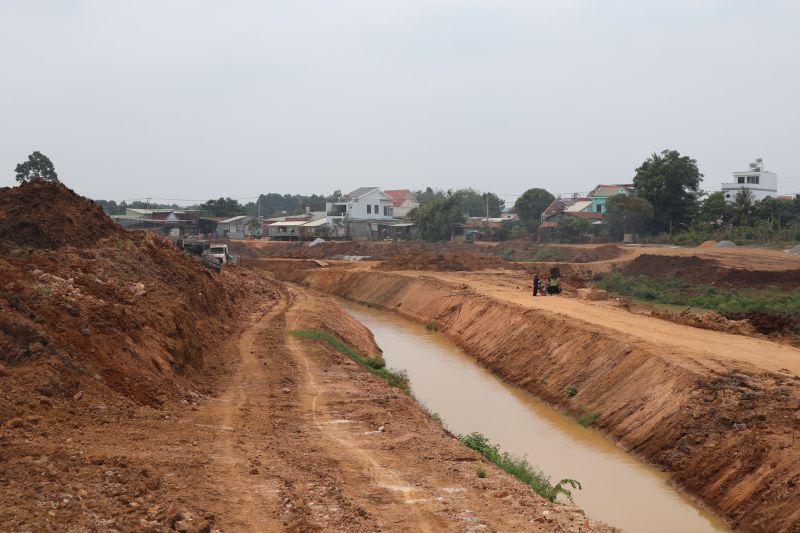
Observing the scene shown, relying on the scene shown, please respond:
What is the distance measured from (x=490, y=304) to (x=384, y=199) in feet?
230

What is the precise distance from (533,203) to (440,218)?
1479 cm

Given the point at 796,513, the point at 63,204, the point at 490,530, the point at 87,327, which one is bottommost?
the point at 796,513

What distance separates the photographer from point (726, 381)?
15.2 metres

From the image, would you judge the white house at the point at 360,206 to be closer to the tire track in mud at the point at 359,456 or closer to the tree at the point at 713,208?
the tree at the point at 713,208

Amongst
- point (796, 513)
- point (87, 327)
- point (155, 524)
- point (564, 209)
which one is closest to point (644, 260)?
point (564, 209)

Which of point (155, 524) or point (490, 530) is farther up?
point (155, 524)

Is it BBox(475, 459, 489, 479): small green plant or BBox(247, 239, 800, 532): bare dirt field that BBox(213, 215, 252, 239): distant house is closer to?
BBox(247, 239, 800, 532): bare dirt field

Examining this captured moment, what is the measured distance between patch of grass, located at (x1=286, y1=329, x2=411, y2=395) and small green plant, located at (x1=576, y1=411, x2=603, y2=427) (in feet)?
17.9

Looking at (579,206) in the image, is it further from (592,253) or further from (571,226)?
(592,253)

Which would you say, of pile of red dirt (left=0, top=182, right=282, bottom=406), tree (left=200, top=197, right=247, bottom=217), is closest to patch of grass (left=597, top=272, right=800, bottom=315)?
pile of red dirt (left=0, top=182, right=282, bottom=406)

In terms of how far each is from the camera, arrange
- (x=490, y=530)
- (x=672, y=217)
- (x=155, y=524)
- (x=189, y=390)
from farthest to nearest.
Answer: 1. (x=672, y=217)
2. (x=189, y=390)
3. (x=490, y=530)
4. (x=155, y=524)

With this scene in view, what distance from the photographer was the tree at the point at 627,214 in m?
66.3

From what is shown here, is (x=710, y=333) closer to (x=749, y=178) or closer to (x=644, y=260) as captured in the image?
(x=644, y=260)

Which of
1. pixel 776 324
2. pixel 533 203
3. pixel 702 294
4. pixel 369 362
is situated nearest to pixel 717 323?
pixel 776 324
